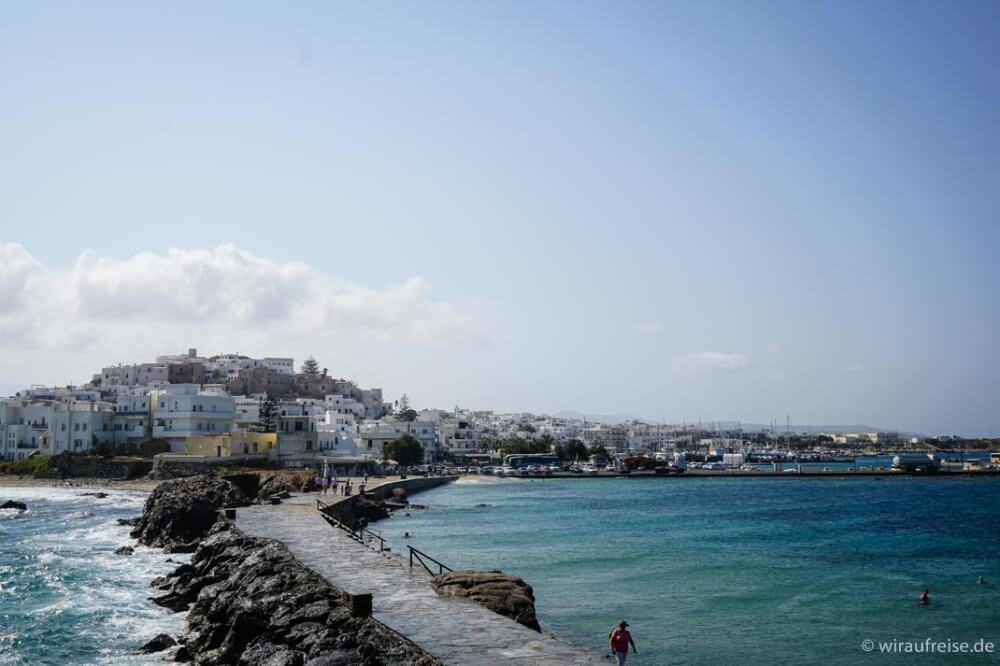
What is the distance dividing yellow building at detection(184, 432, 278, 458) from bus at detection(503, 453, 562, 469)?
41.5 meters

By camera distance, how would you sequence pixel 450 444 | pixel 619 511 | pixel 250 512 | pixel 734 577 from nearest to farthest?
pixel 734 577 < pixel 250 512 < pixel 619 511 < pixel 450 444

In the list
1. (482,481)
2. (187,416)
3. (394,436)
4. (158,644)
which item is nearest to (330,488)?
(187,416)

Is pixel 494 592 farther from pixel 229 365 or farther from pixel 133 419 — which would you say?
pixel 229 365

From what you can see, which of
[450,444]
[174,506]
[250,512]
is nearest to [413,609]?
[250,512]

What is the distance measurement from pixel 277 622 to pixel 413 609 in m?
2.67

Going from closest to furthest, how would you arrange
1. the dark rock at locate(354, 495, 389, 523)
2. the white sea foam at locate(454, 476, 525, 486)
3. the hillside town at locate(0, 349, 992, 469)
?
the dark rock at locate(354, 495, 389, 523) < the hillside town at locate(0, 349, 992, 469) < the white sea foam at locate(454, 476, 525, 486)

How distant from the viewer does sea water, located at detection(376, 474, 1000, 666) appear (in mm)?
21734

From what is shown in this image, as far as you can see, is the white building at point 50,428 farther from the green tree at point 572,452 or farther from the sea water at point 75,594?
the green tree at point 572,452

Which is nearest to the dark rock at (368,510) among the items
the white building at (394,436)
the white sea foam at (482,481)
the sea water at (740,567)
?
the sea water at (740,567)

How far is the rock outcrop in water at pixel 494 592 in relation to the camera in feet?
61.6

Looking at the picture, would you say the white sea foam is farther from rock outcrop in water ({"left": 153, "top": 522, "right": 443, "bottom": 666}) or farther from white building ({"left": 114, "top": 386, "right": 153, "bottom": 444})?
rock outcrop in water ({"left": 153, "top": 522, "right": 443, "bottom": 666})

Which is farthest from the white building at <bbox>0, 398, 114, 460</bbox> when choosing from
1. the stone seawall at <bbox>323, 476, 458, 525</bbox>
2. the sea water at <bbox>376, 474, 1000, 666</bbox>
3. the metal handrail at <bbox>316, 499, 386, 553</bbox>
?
the metal handrail at <bbox>316, 499, 386, 553</bbox>

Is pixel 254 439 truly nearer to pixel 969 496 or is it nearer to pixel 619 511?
pixel 619 511

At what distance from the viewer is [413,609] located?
17.6m
